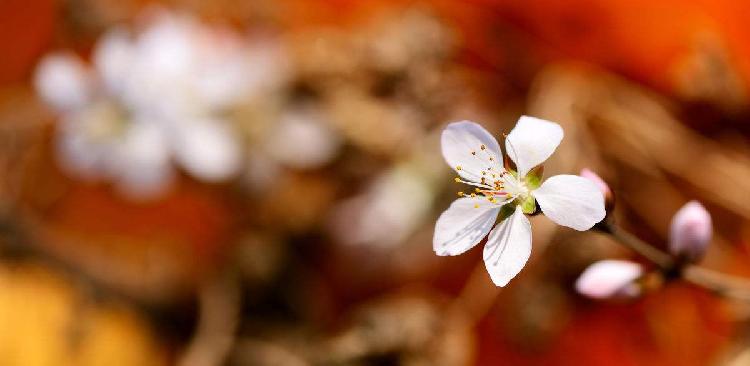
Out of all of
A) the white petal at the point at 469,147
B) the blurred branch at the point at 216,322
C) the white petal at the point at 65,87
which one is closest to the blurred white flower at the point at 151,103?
the white petal at the point at 65,87

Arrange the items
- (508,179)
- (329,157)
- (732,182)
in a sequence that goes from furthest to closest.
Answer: (329,157) < (732,182) < (508,179)

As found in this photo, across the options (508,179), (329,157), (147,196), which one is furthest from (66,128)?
(508,179)

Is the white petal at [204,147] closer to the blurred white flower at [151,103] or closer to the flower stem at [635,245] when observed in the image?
the blurred white flower at [151,103]

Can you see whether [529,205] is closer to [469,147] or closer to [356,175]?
[469,147]

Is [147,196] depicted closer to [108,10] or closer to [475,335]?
[108,10]

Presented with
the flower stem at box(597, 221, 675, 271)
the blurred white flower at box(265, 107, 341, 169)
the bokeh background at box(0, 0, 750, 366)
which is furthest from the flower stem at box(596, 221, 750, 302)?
the blurred white flower at box(265, 107, 341, 169)

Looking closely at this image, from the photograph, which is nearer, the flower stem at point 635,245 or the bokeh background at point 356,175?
the flower stem at point 635,245

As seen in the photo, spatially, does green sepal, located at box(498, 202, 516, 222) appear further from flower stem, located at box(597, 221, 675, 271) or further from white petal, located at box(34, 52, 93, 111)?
white petal, located at box(34, 52, 93, 111)
